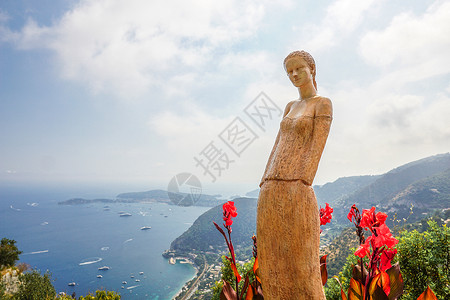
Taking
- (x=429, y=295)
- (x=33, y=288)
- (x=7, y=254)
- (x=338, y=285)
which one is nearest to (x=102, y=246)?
(x=7, y=254)

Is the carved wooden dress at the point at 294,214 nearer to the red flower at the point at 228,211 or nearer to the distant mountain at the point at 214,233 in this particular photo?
the red flower at the point at 228,211

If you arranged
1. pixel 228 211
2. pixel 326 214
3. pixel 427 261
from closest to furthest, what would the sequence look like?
1. pixel 228 211
2. pixel 326 214
3. pixel 427 261

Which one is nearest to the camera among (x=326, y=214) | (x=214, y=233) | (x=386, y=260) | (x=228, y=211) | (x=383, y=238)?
(x=383, y=238)

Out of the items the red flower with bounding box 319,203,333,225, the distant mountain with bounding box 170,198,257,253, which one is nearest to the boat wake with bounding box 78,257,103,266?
the distant mountain with bounding box 170,198,257,253

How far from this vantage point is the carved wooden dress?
1.79 m

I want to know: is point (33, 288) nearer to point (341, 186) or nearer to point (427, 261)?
point (427, 261)

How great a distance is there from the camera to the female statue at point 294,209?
1.79 metres

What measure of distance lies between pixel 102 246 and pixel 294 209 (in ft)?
235

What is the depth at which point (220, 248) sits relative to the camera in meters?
44.9

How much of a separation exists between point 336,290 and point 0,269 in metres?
23.4

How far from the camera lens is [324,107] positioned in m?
2.14

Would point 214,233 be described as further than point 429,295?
Yes

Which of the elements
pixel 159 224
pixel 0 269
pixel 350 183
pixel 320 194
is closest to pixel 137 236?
pixel 159 224

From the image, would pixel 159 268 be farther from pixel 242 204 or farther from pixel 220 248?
pixel 242 204
